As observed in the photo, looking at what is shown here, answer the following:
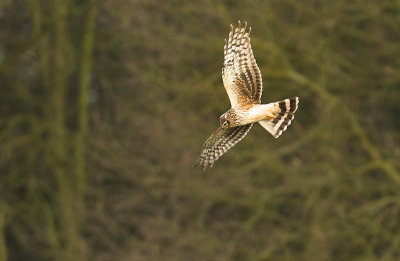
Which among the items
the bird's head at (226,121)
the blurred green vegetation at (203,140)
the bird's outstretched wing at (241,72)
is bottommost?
the bird's head at (226,121)

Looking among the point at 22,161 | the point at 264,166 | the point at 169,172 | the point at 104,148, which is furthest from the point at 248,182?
the point at 22,161

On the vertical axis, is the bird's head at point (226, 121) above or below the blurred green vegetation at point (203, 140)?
below

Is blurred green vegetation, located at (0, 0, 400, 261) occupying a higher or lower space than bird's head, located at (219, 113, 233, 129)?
higher

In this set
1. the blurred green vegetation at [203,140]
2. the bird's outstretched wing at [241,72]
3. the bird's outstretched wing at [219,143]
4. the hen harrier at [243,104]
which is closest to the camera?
the hen harrier at [243,104]

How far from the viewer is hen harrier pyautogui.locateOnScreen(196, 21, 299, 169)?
15.5ft

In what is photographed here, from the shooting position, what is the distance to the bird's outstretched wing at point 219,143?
557cm

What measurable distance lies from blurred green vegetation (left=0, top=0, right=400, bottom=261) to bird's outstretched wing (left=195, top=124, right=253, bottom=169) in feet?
17.8

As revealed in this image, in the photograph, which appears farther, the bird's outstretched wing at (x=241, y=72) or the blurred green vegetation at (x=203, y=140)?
the blurred green vegetation at (x=203, y=140)

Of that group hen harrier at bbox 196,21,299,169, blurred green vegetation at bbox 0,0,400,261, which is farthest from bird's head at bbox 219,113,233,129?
blurred green vegetation at bbox 0,0,400,261

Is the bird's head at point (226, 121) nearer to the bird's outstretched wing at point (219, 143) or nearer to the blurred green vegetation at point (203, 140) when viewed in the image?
the bird's outstretched wing at point (219, 143)

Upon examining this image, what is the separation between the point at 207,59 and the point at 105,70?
203 centimetres

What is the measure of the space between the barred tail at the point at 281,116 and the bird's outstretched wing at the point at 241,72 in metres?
0.11

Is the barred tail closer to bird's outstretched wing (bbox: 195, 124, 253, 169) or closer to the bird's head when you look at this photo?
the bird's head

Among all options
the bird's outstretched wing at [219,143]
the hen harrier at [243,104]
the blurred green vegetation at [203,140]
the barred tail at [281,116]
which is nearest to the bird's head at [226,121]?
the hen harrier at [243,104]
